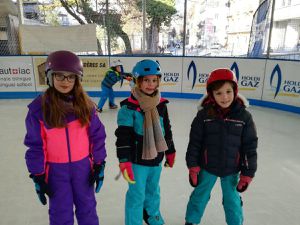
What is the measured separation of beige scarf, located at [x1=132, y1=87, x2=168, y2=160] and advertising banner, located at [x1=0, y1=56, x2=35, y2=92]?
5.21m

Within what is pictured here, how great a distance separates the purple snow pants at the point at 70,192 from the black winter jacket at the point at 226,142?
0.60 metres

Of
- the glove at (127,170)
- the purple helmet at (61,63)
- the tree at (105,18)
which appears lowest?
the glove at (127,170)

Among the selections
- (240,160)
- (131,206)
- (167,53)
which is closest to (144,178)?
(131,206)

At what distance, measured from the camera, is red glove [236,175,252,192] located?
1.57m

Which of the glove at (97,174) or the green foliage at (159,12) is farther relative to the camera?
the green foliage at (159,12)

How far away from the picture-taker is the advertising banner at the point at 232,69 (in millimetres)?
5422

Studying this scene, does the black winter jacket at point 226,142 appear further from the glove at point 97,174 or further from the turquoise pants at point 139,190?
the glove at point 97,174

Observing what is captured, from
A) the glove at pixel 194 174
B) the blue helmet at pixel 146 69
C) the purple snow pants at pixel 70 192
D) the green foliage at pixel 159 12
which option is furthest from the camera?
the green foliage at pixel 159 12

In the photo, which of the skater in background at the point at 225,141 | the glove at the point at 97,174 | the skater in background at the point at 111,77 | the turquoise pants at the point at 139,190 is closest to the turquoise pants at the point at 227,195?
the skater in background at the point at 225,141

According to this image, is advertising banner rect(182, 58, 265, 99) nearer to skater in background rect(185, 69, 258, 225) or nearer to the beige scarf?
skater in background rect(185, 69, 258, 225)

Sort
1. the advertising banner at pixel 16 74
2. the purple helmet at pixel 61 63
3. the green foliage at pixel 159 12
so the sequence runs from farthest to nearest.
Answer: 1. the green foliage at pixel 159 12
2. the advertising banner at pixel 16 74
3. the purple helmet at pixel 61 63

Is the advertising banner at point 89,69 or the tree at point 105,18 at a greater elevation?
the tree at point 105,18

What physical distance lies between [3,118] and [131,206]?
3737 millimetres

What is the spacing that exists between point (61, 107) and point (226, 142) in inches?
35.1
